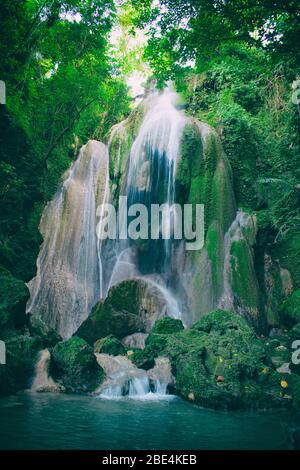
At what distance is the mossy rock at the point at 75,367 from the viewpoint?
7.73m

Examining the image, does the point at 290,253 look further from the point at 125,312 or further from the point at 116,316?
the point at 116,316

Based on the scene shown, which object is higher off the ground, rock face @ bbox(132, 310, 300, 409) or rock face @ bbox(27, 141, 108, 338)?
rock face @ bbox(27, 141, 108, 338)

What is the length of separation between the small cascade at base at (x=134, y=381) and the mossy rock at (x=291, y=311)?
5100 millimetres

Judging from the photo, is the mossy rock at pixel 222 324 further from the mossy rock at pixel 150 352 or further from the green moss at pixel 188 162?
the green moss at pixel 188 162

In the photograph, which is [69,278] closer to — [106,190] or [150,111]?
[106,190]

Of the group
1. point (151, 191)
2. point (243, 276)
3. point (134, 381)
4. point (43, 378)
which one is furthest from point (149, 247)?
point (43, 378)

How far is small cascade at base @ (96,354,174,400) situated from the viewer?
25.1ft

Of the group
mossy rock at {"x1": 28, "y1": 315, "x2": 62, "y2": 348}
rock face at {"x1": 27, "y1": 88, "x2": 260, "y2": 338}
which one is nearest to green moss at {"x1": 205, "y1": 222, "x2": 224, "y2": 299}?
rock face at {"x1": 27, "y1": 88, "x2": 260, "y2": 338}

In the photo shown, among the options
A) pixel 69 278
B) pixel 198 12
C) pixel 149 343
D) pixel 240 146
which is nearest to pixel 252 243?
pixel 240 146

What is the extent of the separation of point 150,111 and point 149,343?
10897 millimetres

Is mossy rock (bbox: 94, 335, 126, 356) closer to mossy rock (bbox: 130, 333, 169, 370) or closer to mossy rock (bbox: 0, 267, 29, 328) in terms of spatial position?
mossy rock (bbox: 130, 333, 169, 370)

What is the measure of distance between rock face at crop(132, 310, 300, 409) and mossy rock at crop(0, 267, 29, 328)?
2.88 meters

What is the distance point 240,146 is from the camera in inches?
603

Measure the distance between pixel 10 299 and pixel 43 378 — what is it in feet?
6.11
